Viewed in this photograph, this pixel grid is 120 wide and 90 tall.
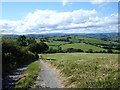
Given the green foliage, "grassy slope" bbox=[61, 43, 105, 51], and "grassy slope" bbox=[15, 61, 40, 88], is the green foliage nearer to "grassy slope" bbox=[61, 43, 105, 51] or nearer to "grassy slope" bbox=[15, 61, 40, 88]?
"grassy slope" bbox=[61, 43, 105, 51]

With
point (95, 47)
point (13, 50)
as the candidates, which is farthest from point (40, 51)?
point (13, 50)

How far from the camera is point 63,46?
357ft

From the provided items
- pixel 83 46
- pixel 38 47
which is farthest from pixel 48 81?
pixel 38 47

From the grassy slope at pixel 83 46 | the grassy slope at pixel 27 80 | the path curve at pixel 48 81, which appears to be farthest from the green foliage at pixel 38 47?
the path curve at pixel 48 81

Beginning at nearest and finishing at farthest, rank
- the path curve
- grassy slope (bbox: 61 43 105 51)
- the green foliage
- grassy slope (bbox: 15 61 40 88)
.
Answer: the path curve
grassy slope (bbox: 15 61 40 88)
grassy slope (bbox: 61 43 105 51)
the green foliage

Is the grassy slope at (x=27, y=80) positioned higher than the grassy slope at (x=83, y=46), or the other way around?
the grassy slope at (x=27, y=80)

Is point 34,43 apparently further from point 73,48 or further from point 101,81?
point 101,81

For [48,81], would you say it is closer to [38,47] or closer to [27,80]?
[27,80]

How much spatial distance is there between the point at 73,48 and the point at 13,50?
4783 cm

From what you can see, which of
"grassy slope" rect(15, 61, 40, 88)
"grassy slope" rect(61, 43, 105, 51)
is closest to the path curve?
"grassy slope" rect(15, 61, 40, 88)

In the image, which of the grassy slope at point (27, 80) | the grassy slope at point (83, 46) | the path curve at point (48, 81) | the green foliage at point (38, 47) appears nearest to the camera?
the path curve at point (48, 81)

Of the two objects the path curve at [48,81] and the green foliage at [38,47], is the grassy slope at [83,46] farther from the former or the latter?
the path curve at [48,81]

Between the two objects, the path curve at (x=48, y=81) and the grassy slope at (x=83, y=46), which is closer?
the path curve at (x=48, y=81)

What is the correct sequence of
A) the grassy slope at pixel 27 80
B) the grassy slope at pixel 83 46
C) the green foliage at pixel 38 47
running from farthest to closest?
the green foliage at pixel 38 47, the grassy slope at pixel 83 46, the grassy slope at pixel 27 80
